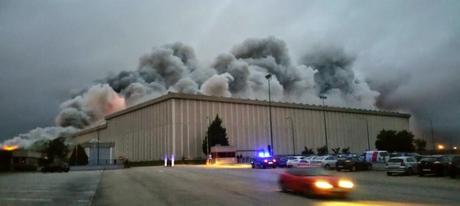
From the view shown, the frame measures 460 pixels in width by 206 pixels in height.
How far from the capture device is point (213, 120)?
375ft

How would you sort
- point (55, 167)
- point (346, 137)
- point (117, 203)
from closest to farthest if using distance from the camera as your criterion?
1. point (117, 203)
2. point (55, 167)
3. point (346, 137)

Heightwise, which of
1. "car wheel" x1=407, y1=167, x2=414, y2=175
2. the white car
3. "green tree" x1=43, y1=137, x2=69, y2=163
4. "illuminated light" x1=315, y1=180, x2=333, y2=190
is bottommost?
"car wheel" x1=407, y1=167, x2=414, y2=175

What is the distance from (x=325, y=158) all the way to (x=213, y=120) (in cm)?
6402

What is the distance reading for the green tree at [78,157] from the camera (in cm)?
12331

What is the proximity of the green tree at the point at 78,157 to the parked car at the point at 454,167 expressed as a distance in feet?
343

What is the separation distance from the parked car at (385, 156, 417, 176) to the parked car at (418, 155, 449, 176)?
3.43ft

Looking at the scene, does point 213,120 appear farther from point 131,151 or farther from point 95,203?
point 95,203

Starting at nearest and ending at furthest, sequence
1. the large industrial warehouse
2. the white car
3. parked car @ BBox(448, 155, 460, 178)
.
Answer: parked car @ BBox(448, 155, 460, 178)
the white car
the large industrial warehouse

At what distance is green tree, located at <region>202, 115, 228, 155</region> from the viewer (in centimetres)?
10662

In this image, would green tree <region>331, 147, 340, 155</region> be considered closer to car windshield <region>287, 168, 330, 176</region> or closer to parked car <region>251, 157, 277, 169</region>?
parked car <region>251, 157, 277, 169</region>

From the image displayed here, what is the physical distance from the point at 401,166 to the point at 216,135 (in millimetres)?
73450

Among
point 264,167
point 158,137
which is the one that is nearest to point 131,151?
point 158,137

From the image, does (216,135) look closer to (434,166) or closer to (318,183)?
(434,166)

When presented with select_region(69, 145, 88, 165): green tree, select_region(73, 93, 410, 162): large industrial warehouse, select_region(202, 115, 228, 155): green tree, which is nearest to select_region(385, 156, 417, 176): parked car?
select_region(202, 115, 228, 155): green tree
